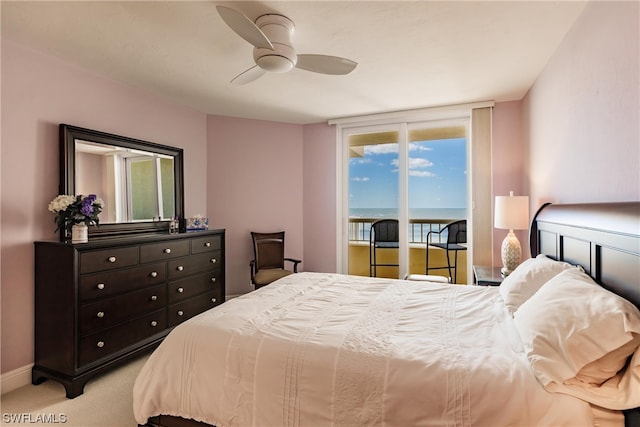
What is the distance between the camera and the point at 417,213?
418 centimetres

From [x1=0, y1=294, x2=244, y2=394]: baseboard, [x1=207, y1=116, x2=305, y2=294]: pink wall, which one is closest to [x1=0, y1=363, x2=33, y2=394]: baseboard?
[x1=0, y1=294, x2=244, y2=394]: baseboard

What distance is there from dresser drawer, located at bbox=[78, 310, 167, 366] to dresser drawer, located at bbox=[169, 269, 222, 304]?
193mm

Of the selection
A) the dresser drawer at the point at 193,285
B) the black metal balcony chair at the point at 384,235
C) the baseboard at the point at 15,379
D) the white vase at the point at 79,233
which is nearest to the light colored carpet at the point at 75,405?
the baseboard at the point at 15,379

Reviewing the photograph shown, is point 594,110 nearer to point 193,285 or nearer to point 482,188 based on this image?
point 482,188

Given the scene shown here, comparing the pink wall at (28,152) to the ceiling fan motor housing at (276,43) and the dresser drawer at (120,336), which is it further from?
the ceiling fan motor housing at (276,43)

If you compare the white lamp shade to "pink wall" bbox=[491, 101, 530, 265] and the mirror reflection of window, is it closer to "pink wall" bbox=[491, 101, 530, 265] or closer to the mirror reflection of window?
"pink wall" bbox=[491, 101, 530, 265]

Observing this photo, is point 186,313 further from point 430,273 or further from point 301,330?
point 430,273

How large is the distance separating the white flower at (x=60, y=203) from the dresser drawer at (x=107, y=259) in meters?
0.41

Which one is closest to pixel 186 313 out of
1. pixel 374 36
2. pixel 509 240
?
pixel 374 36

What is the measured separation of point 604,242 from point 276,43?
6.92ft

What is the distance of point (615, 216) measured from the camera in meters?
1.36

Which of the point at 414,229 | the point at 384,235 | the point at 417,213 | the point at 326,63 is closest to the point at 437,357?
the point at 326,63

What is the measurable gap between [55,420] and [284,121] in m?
3.79

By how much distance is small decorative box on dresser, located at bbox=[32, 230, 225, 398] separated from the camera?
2.23 meters
